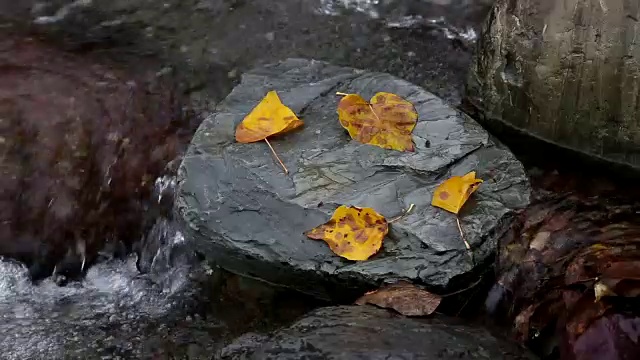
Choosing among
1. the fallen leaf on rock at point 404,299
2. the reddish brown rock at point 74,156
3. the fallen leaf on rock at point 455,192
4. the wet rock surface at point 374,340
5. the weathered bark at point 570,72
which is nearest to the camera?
the wet rock surface at point 374,340

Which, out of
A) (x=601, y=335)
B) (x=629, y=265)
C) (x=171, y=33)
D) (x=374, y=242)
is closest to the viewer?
(x=601, y=335)

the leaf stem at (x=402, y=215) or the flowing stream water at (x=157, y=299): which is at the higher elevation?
the leaf stem at (x=402, y=215)

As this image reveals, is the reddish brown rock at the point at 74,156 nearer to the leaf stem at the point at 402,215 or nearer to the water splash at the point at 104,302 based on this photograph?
the water splash at the point at 104,302

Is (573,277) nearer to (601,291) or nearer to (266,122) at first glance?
(601,291)

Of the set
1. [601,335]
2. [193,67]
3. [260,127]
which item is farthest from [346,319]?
[193,67]

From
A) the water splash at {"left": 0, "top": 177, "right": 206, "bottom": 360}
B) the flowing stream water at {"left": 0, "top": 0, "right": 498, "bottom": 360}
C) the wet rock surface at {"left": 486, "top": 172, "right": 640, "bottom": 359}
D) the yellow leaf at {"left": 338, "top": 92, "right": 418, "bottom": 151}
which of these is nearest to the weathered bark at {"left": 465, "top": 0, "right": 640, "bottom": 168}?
the wet rock surface at {"left": 486, "top": 172, "right": 640, "bottom": 359}

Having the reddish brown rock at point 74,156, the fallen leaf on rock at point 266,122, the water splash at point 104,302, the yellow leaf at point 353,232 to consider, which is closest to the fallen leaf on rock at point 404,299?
the yellow leaf at point 353,232

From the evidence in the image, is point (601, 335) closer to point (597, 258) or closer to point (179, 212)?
point (597, 258)
